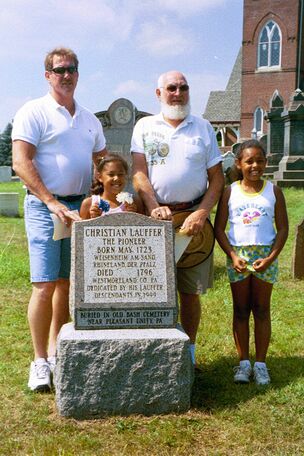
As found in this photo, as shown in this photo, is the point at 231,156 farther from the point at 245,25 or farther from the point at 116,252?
the point at 245,25

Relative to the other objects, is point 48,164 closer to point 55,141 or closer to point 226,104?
point 55,141

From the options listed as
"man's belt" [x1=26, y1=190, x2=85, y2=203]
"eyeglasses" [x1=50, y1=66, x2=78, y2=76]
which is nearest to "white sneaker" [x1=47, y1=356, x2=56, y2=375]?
"man's belt" [x1=26, y1=190, x2=85, y2=203]

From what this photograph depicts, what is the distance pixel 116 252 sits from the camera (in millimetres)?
3721

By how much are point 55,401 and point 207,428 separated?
1.01 meters

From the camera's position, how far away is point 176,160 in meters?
3.92

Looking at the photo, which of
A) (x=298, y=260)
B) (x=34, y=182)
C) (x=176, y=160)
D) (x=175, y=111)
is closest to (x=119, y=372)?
(x=34, y=182)

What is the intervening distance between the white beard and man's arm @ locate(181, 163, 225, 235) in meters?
0.43

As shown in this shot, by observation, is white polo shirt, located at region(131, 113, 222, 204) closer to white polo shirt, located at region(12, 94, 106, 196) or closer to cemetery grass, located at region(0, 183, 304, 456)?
Answer: white polo shirt, located at region(12, 94, 106, 196)

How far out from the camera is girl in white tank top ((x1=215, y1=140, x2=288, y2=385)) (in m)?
3.99

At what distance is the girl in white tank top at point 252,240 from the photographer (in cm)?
399

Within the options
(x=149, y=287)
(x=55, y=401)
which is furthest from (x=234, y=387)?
(x=55, y=401)

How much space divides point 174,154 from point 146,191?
1.04 ft

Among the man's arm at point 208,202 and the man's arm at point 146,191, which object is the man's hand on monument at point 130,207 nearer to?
the man's arm at point 146,191

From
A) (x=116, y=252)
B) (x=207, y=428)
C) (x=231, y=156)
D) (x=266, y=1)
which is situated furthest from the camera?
(x=266, y=1)
